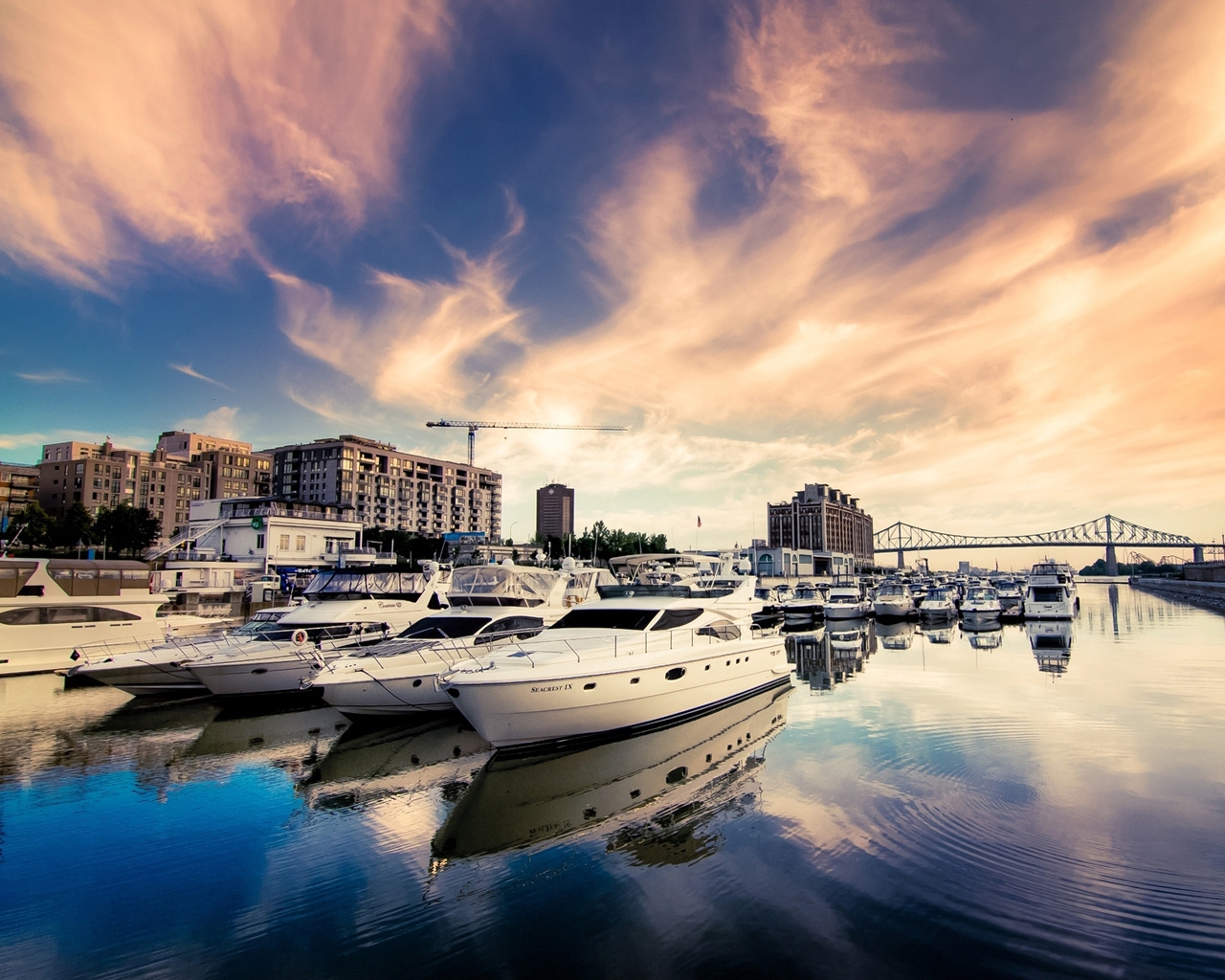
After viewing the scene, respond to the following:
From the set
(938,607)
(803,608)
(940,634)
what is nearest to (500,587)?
(940,634)

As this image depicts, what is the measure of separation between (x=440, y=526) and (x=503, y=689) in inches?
5386

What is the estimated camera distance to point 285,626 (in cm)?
2184

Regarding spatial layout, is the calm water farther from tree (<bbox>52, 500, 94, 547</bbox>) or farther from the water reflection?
tree (<bbox>52, 500, 94, 547</bbox>)

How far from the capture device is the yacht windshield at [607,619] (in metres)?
16.4

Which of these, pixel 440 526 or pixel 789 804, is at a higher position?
pixel 440 526

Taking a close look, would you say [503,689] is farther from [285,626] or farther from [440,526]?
[440,526]

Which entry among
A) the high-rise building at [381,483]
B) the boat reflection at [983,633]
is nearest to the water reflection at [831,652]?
the boat reflection at [983,633]

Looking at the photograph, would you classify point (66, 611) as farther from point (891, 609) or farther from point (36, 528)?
point (36, 528)

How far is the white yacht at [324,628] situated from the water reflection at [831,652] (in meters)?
14.4

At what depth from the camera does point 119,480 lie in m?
116

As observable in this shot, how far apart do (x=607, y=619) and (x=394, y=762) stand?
19.4 ft

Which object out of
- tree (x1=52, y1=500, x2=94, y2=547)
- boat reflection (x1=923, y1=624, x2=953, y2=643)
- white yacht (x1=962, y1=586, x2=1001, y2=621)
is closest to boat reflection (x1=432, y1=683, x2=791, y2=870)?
boat reflection (x1=923, y1=624, x2=953, y2=643)

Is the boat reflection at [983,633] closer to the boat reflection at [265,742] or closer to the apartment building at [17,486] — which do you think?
the boat reflection at [265,742]

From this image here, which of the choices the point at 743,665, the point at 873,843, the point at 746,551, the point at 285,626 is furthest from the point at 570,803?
the point at 746,551
